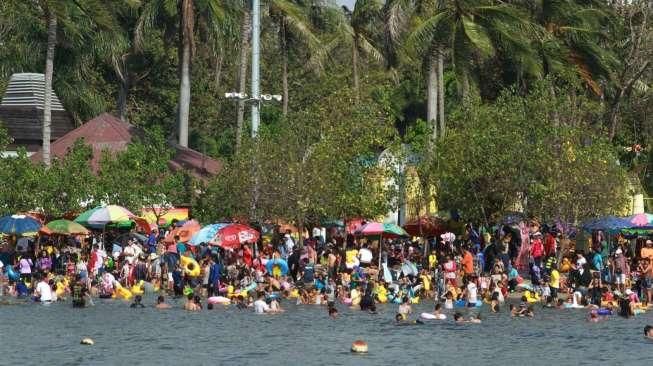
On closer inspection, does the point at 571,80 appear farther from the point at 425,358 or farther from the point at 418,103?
the point at 425,358

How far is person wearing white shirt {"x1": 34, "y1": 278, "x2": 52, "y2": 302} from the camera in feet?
152

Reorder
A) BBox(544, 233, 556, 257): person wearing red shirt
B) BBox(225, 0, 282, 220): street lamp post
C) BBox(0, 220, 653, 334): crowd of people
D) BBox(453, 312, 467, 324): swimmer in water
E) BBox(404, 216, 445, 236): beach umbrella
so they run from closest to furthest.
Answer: BBox(453, 312, 467, 324): swimmer in water
BBox(0, 220, 653, 334): crowd of people
BBox(544, 233, 556, 257): person wearing red shirt
BBox(225, 0, 282, 220): street lamp post
BBox(404, 216, 445, 236): beach umbrella

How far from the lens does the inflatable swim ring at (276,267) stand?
48.5m

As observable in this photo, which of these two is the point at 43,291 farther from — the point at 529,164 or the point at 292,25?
the point at 292,25

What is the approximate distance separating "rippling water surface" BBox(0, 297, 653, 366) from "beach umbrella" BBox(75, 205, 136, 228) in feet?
22.8

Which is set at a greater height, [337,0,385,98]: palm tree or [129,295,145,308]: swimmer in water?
[337,0,385,98]: palm tree

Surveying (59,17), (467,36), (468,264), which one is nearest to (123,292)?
(468,264)

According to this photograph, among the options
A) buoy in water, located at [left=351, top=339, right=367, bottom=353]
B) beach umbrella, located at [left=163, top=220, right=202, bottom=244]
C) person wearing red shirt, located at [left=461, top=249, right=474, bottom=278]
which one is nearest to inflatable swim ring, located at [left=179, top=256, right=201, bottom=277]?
beach umbrella, located at [left=163, top=220, right=202, bottom=244]

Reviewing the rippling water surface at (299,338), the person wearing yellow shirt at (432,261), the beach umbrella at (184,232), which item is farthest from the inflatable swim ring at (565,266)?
the beach umbrella at (184,232)

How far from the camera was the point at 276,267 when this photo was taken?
48.7m

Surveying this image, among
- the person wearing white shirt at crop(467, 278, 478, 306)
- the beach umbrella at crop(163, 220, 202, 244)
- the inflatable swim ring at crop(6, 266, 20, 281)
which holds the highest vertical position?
the beach umbrella at crop(163, 220, 202, 244)

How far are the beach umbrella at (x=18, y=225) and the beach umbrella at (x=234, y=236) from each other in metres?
7.07

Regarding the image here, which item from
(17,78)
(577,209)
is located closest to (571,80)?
(577,209)

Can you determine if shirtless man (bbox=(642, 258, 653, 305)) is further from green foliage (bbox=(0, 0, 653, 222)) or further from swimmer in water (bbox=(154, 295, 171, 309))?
swimmer in water (bbox=(154, 295, 171, 309))
